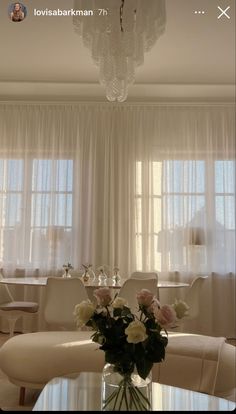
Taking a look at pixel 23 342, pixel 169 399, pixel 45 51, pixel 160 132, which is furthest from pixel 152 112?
pixel 169 399

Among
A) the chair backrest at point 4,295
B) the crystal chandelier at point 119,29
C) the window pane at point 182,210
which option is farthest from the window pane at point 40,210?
the crystal chandelier at point 119,29

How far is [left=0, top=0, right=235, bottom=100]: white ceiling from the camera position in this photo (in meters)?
A: 4.09

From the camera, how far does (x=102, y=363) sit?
265 cm

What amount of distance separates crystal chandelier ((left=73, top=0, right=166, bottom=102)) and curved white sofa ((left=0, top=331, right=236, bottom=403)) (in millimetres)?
2182

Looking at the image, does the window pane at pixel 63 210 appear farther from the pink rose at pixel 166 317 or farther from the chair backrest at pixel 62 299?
the pink rose at pixel 166 317

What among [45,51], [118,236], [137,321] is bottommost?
[137,321]

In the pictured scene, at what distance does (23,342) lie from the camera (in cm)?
288

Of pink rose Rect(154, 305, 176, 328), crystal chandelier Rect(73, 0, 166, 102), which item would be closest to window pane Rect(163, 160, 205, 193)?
crystal chandelier Rect(73, 0, 166, 102)

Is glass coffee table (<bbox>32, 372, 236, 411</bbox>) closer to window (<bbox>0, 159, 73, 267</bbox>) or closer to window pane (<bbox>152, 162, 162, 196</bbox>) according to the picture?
window (<bbox>0, 159, 73, 267</bbox>)

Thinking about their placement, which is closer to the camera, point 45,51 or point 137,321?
point 137,321

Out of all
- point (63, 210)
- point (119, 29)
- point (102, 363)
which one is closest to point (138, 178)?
point (63, 210)

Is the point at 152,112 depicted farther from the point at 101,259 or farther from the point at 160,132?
the point at 101,259

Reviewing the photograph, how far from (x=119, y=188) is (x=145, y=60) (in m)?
1.87

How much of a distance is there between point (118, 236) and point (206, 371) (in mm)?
3425
